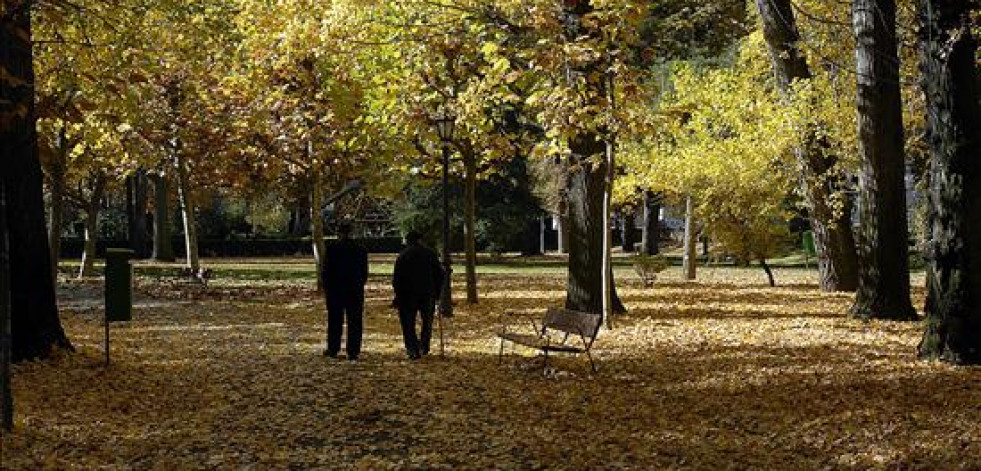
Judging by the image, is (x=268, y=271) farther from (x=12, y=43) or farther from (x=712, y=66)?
(x=12, y=43)

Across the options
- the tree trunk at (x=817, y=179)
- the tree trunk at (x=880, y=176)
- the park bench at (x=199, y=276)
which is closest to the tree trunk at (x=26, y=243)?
the tree trunk at (x=880, y=176)

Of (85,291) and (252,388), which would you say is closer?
(252,388)

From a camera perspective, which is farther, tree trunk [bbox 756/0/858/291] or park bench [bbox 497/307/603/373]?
tree trunk [bbox 756/0/858/291]

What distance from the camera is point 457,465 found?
6.80 meters

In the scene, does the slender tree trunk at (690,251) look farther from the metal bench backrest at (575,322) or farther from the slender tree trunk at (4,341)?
the slender tree trunk at (4,341)

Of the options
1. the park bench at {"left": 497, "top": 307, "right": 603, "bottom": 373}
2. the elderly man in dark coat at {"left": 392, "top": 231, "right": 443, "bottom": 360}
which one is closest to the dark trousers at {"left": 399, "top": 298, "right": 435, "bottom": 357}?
the elderly man in dark coat at {"left": 392, "top": 231, "right": 443, "bottom": 360}

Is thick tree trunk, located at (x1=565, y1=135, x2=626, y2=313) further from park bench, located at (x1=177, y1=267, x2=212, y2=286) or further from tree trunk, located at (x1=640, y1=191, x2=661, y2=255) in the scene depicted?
tree trunk, located at (x1=640, y1=191, x2=661, y2=255)

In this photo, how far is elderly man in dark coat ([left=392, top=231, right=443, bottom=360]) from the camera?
11672mm

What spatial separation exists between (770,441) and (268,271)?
2864 centimetres

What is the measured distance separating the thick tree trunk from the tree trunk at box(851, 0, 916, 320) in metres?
4.08

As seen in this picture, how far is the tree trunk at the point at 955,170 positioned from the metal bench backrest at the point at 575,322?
360cm

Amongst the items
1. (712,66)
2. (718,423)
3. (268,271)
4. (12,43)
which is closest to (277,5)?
(12,43)

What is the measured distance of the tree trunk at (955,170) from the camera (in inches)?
386

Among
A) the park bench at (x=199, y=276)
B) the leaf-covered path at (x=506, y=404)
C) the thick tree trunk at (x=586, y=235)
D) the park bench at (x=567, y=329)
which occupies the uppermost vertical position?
the thick tree trunk at (x=586, y=235)
